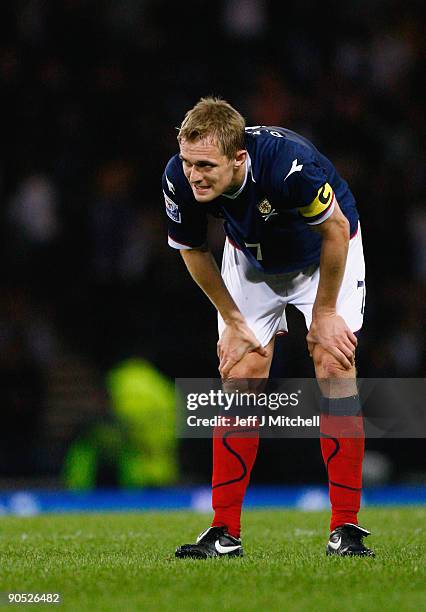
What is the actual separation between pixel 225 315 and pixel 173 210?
54 centimetres

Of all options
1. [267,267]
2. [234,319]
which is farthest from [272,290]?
[234,319]

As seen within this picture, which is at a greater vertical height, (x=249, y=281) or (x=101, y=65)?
(x=101, y=65)

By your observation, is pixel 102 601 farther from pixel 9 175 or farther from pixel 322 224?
pixel 9 175

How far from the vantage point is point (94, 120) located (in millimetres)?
12320

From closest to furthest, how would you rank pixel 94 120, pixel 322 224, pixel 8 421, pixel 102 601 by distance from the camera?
pixel 102 601, pixel 322 224, pixel 8 421, pixel 94 120

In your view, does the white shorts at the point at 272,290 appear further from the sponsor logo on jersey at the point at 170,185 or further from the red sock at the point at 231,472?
the sponsor logo on jersey at the point at 170,185

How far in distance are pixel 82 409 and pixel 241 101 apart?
3.73 m

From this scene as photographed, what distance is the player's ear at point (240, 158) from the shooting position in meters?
4.54

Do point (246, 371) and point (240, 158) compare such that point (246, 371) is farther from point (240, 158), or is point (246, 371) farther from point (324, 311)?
point (240, 158)

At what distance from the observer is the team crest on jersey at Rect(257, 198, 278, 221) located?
4.70 m

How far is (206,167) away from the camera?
14.6 ft

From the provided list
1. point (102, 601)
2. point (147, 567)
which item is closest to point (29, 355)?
point (147, 567)

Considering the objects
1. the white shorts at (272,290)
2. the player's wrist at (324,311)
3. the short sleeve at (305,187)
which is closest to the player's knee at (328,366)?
the player's wrist at (324,311)
